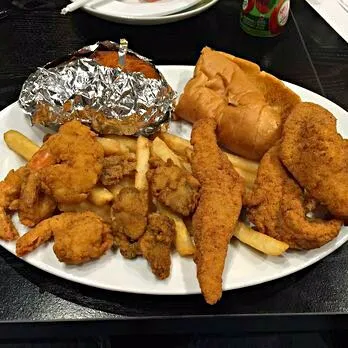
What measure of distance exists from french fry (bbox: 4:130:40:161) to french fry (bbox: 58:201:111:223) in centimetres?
Result: 16

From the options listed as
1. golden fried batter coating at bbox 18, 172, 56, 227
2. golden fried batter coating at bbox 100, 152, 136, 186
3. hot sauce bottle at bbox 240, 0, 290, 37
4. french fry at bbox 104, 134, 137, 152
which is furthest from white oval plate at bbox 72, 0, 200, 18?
golden fried batter coating at bbox 18, 172, 56, 227

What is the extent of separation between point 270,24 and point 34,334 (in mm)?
1191

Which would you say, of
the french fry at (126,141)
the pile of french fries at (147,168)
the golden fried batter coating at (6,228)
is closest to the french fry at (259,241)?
the pile of french fries at (147,168)

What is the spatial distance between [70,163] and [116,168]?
10cm

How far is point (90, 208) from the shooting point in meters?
1.14

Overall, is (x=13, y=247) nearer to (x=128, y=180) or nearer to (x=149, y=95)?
(x=128, y=180)

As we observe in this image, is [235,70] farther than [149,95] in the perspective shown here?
Yes

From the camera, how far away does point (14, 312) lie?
1.05 metres

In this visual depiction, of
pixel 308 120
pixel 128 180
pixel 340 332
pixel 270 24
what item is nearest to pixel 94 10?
pixel 270 24

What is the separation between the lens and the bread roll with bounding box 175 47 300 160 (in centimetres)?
125

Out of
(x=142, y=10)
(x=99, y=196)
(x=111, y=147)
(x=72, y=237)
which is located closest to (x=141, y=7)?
(x=142, y=10)

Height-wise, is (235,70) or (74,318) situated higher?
(235,70)

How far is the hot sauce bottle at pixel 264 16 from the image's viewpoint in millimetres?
1671

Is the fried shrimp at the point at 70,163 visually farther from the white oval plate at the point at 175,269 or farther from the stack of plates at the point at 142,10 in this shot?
the stack of plates at the point at 142,10
